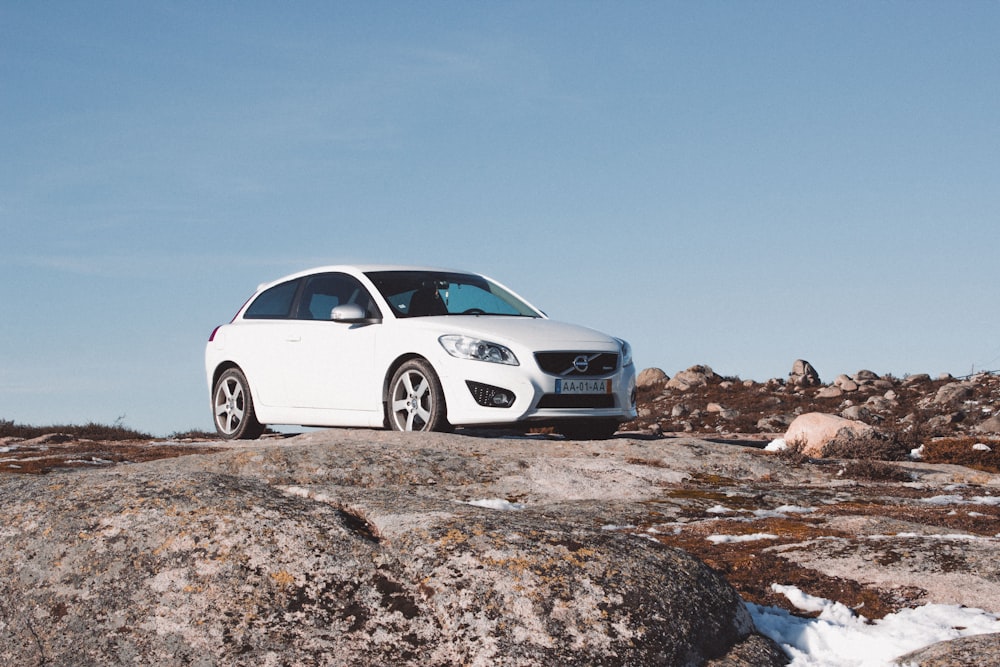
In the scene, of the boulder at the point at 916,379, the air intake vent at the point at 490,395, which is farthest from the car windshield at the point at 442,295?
the boulder at the point at 916,379

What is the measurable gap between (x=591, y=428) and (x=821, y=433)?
3.02m

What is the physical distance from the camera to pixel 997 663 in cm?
371

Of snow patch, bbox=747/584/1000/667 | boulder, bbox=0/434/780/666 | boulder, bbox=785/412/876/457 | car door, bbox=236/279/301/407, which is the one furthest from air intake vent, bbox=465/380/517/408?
snow patch, bbox=747/584/1000/667

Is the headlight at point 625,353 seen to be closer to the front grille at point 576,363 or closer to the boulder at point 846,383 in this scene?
the front grille at point 576,363

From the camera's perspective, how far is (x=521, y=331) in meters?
10.3

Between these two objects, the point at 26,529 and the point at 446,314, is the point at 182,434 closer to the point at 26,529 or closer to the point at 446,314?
the point at 446,314

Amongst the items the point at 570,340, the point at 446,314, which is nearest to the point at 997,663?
the point at 570,340

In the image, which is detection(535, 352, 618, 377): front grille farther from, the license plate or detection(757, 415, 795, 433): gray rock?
detection(757, 415, 795, 433): gray rock

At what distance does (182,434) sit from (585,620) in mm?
13998

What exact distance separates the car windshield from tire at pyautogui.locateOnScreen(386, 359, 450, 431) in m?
0.71

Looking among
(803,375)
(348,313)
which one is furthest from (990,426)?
(348,313)

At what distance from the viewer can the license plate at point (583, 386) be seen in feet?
33.2

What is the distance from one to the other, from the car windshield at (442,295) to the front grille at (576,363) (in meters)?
1.31

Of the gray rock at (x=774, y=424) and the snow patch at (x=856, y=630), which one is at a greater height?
the gray rock at (x=774, y=424)
